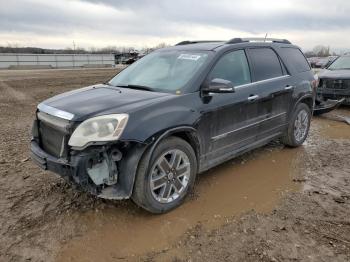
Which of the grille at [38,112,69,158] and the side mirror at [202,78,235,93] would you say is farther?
the side mirror at [202,78,235,93]

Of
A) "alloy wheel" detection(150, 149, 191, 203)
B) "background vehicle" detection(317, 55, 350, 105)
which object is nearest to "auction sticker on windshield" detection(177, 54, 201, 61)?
"alloy wheel" detection(150, 149, 191, 203)

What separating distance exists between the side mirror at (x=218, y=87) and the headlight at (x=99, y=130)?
44.3 inches

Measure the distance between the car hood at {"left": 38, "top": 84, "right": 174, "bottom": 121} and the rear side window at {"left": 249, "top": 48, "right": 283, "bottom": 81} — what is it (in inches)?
67.9

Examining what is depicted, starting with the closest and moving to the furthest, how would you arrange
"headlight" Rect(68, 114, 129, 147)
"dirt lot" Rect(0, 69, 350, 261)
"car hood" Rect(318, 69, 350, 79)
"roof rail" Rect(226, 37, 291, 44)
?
1. "dirt lot" Rect(0, 69, 350, 261)
2. "headlight" Rect(68, 114, 129, 147)
3. "roof rail" Rect(226, 37, 291, 44)
4. "car hood" Rect(318, 69, 350, 79)

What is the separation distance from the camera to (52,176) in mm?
4801

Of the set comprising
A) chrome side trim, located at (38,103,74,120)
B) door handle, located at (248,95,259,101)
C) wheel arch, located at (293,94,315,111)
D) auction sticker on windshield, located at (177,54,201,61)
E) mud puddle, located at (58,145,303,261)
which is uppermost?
auction sticker on windshield, located at (177,54,201,61)

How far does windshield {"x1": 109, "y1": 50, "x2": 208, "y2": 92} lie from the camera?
14.0 ft

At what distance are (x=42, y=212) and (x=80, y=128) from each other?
1.14 m

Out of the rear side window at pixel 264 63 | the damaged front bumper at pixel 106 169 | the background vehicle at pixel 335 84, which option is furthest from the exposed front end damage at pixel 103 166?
the background vehicle at pixel 335 84

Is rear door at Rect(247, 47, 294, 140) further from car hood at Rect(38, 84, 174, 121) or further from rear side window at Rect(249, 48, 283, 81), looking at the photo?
car hood at Rect(38, 84, 174, 121)

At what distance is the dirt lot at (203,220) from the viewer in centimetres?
319

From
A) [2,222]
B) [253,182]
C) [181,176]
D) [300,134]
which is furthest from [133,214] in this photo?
[300,134]

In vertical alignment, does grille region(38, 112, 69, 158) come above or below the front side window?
below

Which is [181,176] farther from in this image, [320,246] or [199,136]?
[320,246]
